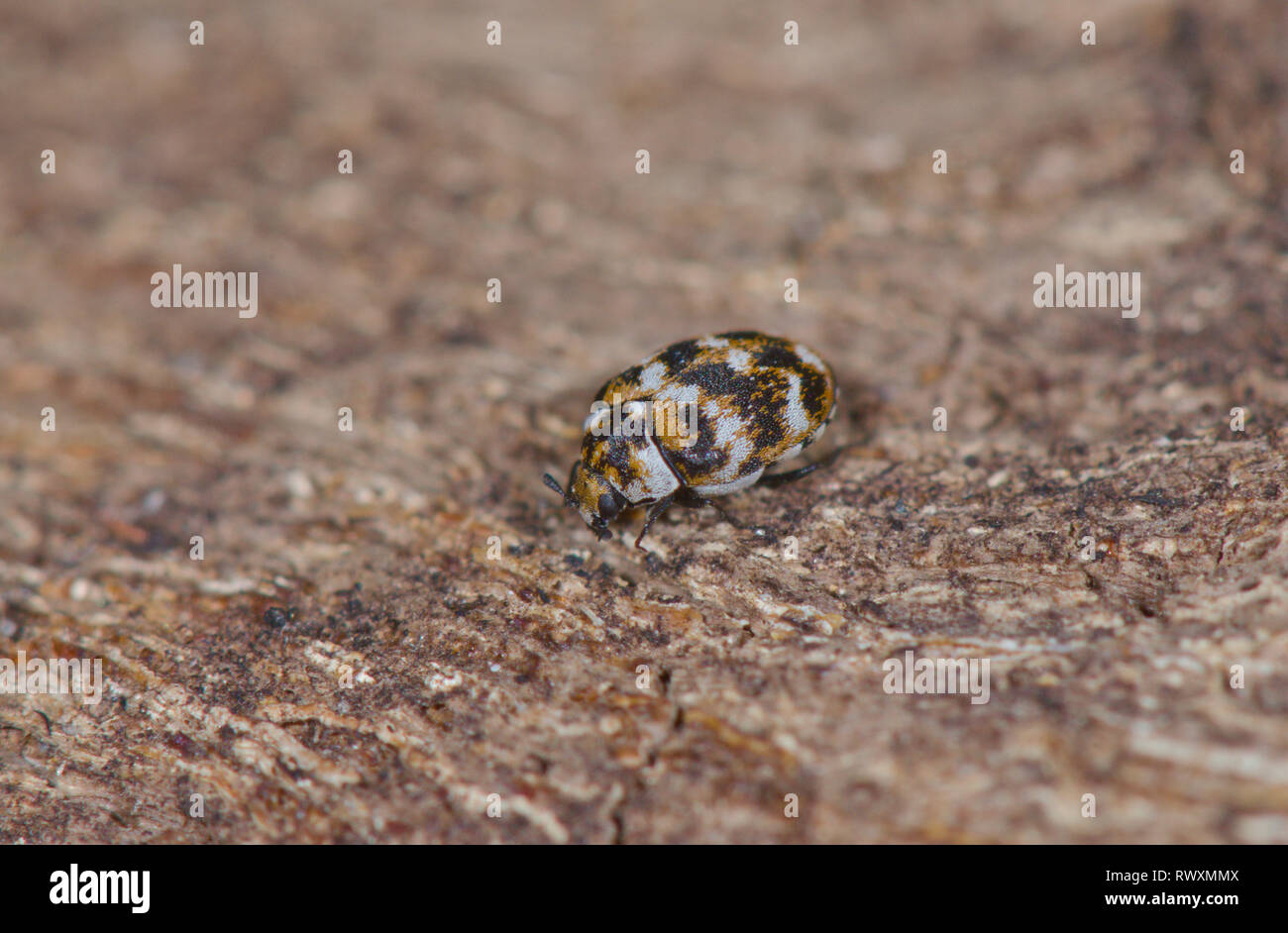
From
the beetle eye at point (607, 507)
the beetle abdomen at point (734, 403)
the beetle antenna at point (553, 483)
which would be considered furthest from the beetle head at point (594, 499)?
the beetle abdomen at point (734, 403)

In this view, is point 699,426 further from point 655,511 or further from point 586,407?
point 586,407

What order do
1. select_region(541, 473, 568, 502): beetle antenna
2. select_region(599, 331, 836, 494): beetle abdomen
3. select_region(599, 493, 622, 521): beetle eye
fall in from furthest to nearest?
select_region(541, 473, 568, 502): beetle antenna, select_region(599, 493, 622, 521): beetle eye, select_region(599, 331, 836, 494): beetle abdomen

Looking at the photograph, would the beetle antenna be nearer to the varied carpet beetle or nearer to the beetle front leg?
the varied carpet beetle

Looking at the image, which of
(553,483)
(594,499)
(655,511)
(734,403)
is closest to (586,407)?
(553,483)

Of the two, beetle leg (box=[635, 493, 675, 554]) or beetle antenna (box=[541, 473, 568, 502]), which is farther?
beetle antenna (box=[541, 473, 568, 502])

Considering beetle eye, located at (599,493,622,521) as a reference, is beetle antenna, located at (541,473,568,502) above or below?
above

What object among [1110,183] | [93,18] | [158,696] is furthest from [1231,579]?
[93,18]

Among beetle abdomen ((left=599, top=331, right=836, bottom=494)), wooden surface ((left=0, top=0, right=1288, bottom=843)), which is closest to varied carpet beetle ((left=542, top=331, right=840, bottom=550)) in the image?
beetle abdomen ((left=599, top=331, right=836, bottom=494))
